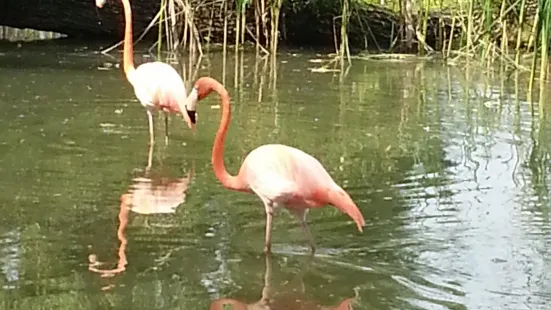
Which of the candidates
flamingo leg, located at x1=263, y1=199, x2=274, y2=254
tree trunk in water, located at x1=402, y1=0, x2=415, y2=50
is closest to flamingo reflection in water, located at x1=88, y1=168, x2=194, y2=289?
flamingo leg, located at x1=263, y1=199, x2=274, y2=254

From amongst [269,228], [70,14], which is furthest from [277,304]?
[70,14]

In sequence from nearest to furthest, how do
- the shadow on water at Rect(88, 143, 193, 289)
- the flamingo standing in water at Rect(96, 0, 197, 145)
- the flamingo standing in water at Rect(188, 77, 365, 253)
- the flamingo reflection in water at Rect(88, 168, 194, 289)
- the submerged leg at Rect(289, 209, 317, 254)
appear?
the flamingo standing in water at Rect(188, 77, 365, 253) < the submerged leg at Rect(289, 209, 317, 254) < the shadow on water at Rect(88, 143, 193, 289) < the flamingo reflection in water at Rect(88, 168, 194, 289) < the flamingo standing in water at Rect(96, 0, 197, 145)

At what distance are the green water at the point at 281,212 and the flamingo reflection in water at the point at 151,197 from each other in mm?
19

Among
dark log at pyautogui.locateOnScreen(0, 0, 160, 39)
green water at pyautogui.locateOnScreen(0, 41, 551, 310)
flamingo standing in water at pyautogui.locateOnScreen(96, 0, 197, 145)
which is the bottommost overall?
green water at pyautogui.locateOnScreen(0, 41, 551, 310)

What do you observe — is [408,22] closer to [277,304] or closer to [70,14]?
[70,14]

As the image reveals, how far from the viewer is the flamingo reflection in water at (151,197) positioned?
4.61 meters

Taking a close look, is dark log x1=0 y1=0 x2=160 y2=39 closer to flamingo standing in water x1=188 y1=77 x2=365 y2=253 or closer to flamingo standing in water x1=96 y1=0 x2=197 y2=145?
flamingo standing in water x1=96 y1=0 x2=197 y2=145

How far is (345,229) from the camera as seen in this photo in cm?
444

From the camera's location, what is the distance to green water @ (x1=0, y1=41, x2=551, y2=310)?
3.64 metres

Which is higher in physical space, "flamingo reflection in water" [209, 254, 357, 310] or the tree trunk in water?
the tree trunk in water

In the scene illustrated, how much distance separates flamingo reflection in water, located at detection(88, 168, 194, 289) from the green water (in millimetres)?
19

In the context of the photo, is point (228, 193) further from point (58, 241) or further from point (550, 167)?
point (550, 167)

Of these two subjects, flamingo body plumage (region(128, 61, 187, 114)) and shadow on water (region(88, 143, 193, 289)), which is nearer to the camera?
shadow on water (region(88, 143, 193, 289))

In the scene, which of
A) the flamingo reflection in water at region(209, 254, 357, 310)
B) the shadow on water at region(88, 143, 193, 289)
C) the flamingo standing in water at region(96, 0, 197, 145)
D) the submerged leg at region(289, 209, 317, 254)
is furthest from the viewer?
the flamingo standing in water at region(96, 0, 197, 145)
